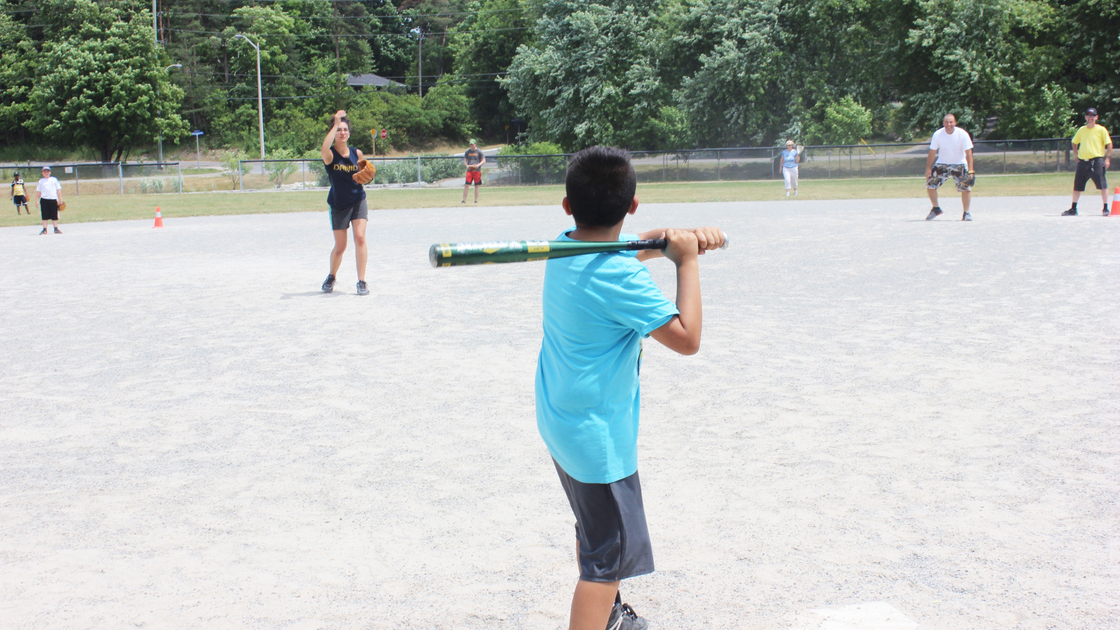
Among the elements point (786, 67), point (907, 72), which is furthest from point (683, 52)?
point (907, 72)

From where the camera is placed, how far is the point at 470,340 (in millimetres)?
7520

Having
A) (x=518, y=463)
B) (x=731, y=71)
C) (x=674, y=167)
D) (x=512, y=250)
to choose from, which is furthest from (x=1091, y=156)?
(x=731, y=71)

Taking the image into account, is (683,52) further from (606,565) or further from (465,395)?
(606,565)

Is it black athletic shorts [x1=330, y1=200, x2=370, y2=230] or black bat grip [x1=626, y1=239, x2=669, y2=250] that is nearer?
black bat grip [x1=626, y1=239, x2=669, y2=250]

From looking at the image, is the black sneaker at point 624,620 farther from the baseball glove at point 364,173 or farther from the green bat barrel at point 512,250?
the baseball glove at point 364,173

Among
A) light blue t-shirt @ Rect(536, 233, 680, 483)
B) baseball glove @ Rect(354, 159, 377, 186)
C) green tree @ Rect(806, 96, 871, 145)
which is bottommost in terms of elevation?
light blue t-shirt @ Rect(536, 233, 680, 483)

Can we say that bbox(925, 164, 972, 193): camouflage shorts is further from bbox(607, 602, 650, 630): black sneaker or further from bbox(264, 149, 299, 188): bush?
A: bbox(264, 149, 299, 188): bush

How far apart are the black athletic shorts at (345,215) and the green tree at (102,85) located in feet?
213

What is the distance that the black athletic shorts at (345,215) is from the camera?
9.77m

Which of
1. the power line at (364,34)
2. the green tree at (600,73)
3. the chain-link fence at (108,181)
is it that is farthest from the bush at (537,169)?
the power line at (364,34)

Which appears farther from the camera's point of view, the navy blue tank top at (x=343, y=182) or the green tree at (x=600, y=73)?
the green tree at (x=600, y=73)

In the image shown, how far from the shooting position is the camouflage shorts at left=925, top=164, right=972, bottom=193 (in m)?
16.7

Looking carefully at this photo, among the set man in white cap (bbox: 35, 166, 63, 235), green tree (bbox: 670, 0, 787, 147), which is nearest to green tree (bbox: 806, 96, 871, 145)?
green tree (bbox: 670, 0, 787, 147)

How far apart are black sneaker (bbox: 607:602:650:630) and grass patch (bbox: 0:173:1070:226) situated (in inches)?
962
